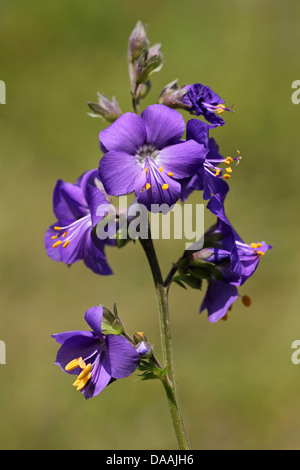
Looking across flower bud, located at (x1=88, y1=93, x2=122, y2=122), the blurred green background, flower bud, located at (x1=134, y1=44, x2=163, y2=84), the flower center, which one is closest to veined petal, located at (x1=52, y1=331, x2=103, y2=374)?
the flower center

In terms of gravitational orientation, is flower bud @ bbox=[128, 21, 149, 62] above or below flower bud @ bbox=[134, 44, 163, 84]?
above

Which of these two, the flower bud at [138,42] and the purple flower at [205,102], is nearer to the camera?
the purple flower at [205,102]

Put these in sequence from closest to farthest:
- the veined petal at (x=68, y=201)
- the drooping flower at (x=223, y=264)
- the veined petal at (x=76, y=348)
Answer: the veined petal at (x=76, y=348) < the drooping flower at (x=223, y=264) < the veined petal at (x=68, y=201)

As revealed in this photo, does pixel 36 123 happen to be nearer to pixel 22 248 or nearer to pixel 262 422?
pixel 22 248

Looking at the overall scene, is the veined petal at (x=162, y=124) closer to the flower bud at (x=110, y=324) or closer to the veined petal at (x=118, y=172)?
the veined petal at (x=118, y=172)

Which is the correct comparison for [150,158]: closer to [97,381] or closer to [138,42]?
[138,42]

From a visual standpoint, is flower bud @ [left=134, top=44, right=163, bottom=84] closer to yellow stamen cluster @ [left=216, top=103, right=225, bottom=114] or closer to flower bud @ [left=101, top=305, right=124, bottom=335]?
yellow stamen cluster @ [left=216, top=103, right=225, bottom=114]

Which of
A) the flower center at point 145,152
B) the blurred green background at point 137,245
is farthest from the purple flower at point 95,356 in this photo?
the blurred green background at point 137,245
